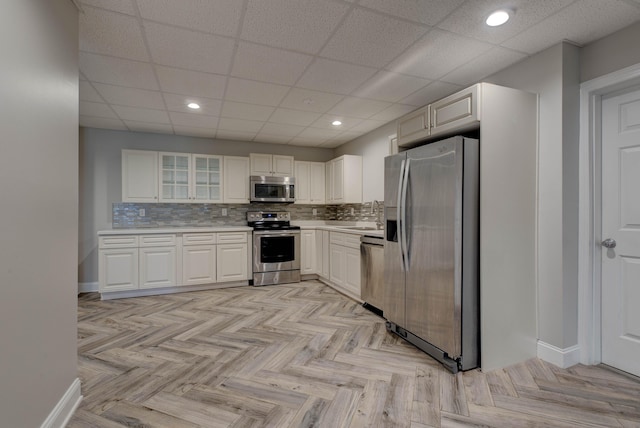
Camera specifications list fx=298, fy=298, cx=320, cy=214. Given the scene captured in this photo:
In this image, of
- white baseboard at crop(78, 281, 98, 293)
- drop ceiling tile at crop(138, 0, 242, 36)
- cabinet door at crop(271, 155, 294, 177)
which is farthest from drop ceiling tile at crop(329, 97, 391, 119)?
white baseboard at crop(78, 281, 98, 293)

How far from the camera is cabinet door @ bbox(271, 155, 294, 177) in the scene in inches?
201

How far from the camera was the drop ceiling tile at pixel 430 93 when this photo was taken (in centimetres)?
296

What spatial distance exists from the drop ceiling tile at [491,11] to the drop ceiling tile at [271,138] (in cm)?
321

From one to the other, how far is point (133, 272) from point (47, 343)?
280 cm

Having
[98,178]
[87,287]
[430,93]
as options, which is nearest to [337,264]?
[430,93]

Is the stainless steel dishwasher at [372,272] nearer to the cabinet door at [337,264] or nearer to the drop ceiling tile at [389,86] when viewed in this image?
the cabinet door at [337,264]

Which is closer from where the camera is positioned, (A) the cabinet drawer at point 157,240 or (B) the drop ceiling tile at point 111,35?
(B) the drop ceiling tile at point 111,35

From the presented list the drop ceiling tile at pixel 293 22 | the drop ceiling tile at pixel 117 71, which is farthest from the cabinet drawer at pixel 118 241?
the drop ceiling tile at pixel 293 22

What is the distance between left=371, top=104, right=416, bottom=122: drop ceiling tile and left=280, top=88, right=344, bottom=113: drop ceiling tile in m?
0.69

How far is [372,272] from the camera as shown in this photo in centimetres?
344

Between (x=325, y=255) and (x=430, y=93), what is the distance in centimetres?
273

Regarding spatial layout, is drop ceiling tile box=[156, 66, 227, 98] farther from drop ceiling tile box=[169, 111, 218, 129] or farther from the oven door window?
the oven door window

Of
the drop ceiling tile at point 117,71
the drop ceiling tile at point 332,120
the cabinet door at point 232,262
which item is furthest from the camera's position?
the cabinet door at point 232,262

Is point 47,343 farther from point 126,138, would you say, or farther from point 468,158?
point 126,138
